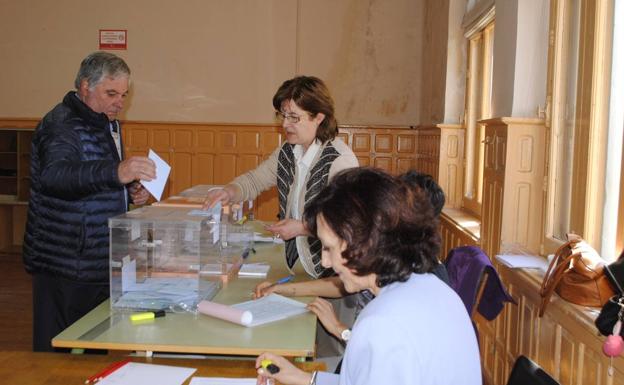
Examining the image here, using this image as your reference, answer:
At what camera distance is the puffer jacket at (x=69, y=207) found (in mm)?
2689

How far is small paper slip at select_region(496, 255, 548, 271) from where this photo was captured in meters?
3.03

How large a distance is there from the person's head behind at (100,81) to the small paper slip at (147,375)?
4.58ft

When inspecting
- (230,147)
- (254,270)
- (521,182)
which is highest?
(230,147)

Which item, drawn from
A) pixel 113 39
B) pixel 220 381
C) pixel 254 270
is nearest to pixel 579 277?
pixel 220 381

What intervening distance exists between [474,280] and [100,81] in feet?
6.14

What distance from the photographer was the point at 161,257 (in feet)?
8.36

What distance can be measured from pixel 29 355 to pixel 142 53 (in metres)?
6.30

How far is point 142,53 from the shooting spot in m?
7.78

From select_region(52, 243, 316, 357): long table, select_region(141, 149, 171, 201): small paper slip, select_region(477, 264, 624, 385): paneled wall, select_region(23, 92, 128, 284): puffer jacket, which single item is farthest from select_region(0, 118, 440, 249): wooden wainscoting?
select_region(52, 243, 316, 357): long table

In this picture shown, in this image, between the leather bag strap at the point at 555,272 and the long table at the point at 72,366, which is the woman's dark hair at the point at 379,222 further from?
the leather bag strap at the point at 555,272

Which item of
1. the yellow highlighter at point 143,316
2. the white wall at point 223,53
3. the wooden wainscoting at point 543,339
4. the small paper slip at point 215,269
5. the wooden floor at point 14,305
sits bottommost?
the wooden floor at point 14,305

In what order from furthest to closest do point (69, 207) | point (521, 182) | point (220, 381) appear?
point (521, 182), point (69, 207), point (220, 381)

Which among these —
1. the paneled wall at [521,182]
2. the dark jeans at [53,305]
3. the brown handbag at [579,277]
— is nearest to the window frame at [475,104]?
the paneled wall at [521,182]

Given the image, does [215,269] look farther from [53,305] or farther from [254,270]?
[53,305]
